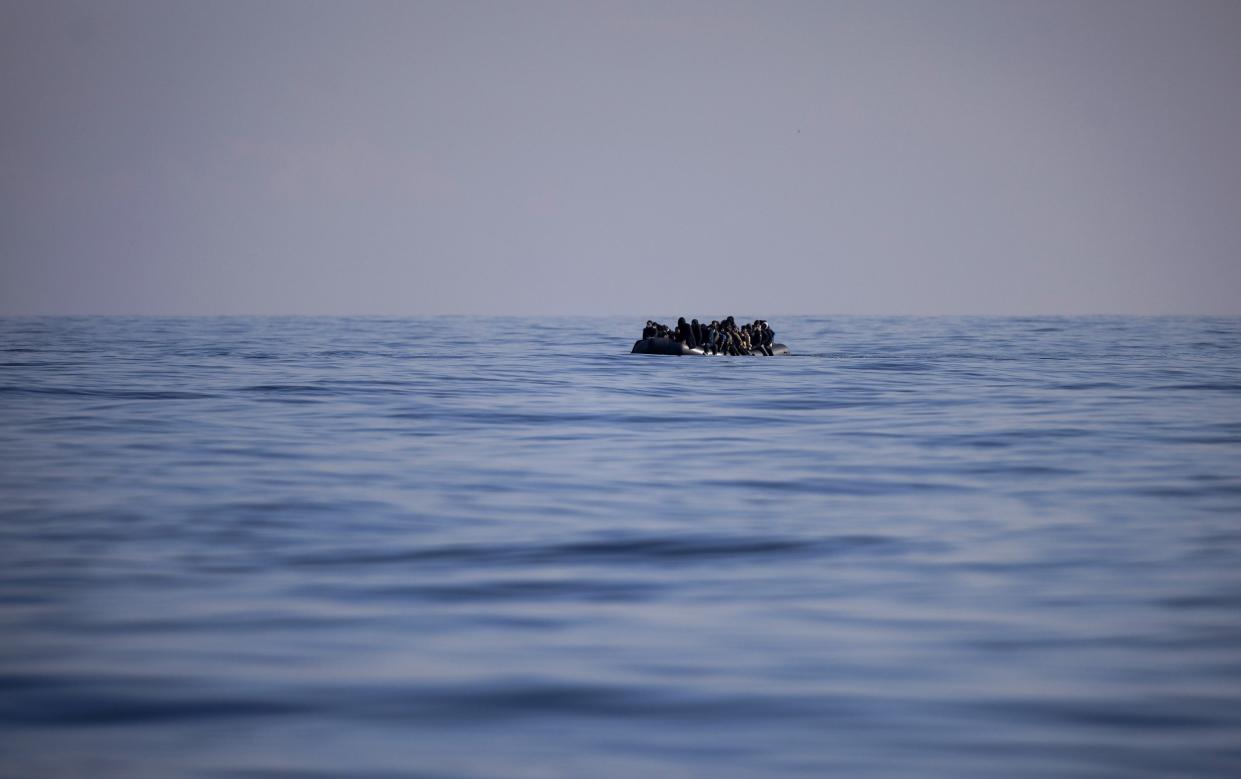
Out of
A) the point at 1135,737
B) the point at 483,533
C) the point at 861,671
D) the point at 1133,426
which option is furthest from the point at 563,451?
the point at 1135,737

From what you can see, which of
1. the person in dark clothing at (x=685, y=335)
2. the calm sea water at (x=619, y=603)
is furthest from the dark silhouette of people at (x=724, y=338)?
the calm sea water at (x=619, y=603)

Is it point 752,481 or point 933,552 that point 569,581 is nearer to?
point 933,552

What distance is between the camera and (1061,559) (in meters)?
11.3

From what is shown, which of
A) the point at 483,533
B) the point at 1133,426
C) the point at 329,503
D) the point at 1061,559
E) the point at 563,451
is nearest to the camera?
the point at 1061,559

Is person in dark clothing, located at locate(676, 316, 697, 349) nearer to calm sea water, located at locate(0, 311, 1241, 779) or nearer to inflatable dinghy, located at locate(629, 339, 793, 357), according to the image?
inflatable dinghy, located at locate(629, 339, 793, 357)

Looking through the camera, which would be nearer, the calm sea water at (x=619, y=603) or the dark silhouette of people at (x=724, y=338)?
the calm sea water at (x=619, y=603)

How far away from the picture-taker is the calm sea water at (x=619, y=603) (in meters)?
6.71

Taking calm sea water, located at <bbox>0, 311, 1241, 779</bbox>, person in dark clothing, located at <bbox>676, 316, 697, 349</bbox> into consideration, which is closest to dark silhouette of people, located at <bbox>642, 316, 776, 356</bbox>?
person in dark clothing, located at <bbox>676, 316, 697, 349</bbox>

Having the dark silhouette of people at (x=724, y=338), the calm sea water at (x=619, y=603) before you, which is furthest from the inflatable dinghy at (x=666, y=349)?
the calm sea water at (x=619, y=603)

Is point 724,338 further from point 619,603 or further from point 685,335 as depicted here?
point 619,603

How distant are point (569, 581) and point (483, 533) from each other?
2.23 metres

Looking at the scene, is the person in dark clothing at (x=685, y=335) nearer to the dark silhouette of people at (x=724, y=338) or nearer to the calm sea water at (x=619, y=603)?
Answer: the dark silhouette of people at (x=724, y=338)

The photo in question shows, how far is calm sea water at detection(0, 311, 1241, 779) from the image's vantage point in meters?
6.71

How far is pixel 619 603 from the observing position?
968 centimetres
